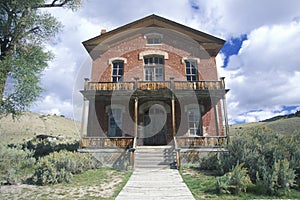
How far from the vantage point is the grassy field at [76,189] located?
5.74 metres

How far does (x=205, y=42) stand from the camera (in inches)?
616

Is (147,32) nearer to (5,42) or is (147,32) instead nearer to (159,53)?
(159,53)

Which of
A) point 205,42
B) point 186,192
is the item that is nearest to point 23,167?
point 186,192

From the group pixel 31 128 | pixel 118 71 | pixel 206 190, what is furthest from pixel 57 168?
pixel 31 128

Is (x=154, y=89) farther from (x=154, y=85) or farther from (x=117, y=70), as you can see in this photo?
(x=117, y=70)

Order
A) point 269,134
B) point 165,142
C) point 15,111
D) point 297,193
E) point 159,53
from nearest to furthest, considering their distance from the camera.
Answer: point 297,193 < point 269,134 < point 15,111 < point 165,142 < point 159,53

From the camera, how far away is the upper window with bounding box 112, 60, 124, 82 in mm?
15023

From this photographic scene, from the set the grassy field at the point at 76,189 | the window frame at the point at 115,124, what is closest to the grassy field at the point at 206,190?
the grassy field at the point at 76,189

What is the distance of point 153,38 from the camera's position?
Answer: 1611cm

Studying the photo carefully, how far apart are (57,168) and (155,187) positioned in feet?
12.5

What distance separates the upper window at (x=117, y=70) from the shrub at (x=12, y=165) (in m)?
7.63

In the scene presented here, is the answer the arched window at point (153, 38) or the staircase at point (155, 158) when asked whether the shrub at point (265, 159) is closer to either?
the staircase at point (155, 158)

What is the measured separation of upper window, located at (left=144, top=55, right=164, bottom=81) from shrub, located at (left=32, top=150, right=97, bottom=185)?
7.98 meters

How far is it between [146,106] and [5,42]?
8.97m
